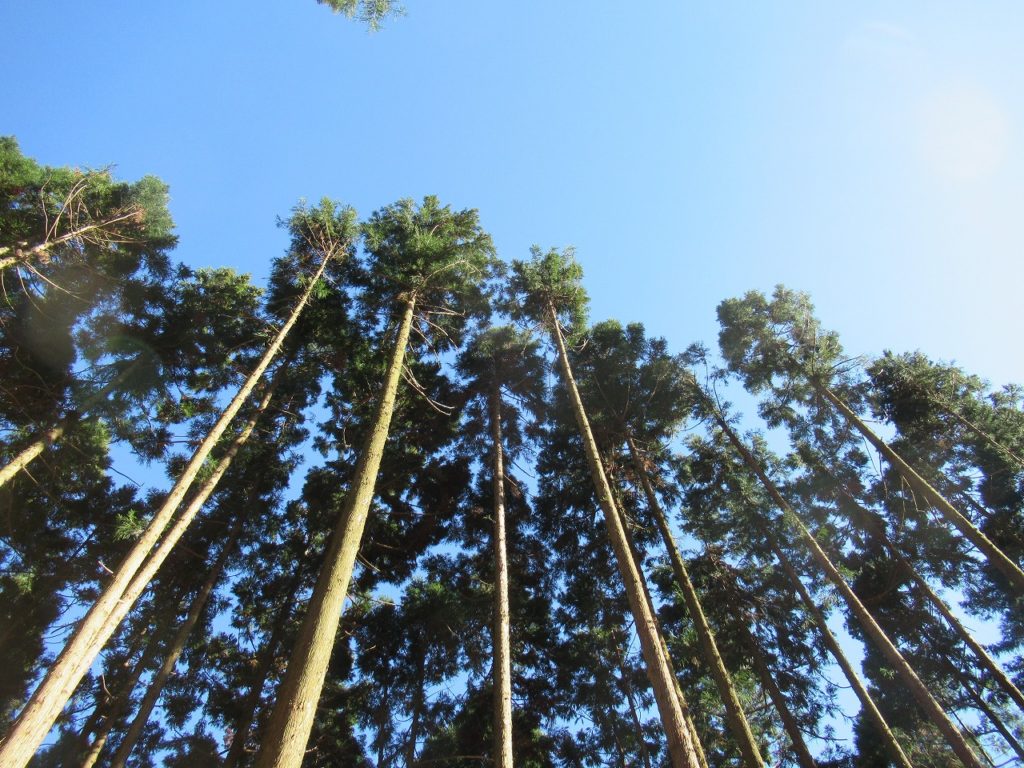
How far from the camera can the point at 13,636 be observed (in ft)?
44.0

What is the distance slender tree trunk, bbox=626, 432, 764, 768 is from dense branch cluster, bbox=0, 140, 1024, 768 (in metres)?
0.12

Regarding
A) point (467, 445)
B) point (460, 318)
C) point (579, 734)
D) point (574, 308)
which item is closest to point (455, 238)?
point (460, 318)

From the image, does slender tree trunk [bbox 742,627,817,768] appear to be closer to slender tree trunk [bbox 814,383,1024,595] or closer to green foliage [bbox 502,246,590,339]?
slender tree trunk [bbox 814,383,1024,595]

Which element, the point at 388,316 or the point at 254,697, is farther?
the point at 388,316

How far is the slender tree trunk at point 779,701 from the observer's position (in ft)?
36.2

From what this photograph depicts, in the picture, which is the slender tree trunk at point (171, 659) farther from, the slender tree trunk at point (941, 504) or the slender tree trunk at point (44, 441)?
the slender tree trunk at point (941, 504)

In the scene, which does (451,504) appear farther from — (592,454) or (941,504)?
(941,504)

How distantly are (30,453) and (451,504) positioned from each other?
9485 millimetres

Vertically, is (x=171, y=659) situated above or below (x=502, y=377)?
below

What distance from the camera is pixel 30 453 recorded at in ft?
34.6

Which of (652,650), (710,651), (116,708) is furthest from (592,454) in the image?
(116,708)

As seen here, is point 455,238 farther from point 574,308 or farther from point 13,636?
point 13,636

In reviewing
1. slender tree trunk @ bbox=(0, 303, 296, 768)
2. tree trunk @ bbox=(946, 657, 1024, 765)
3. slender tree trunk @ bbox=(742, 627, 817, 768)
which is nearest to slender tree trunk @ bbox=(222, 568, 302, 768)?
slender tree trunk @ bbox=(0, 303, 296, 768)

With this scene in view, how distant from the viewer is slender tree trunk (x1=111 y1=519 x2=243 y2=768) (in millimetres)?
9602
